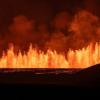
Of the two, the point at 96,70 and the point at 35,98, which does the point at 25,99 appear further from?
the point at 96,70

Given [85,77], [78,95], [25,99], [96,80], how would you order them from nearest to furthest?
[25,99] → [78,95] → [96,80] → [85,77]

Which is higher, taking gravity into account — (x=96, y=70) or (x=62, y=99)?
(x=96, y=70)

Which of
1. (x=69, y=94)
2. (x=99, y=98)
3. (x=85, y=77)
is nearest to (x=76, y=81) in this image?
(x=85, y=77)

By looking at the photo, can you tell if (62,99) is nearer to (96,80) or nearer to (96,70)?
(96,80)

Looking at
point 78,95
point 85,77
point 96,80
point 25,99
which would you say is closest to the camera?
point 25,99

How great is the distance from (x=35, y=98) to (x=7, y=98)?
3.97 m

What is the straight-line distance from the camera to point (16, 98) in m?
55.1

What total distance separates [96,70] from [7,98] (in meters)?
44.7

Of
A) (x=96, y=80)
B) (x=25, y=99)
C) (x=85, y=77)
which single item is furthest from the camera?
(x=85, y=77)

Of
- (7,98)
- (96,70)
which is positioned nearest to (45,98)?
(7,98)

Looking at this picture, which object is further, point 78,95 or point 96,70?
point 96,70

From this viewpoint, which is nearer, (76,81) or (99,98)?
(99,98)

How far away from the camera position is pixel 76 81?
94875 millimetres

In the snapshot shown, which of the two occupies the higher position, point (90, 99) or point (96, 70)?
point (96, 70)
